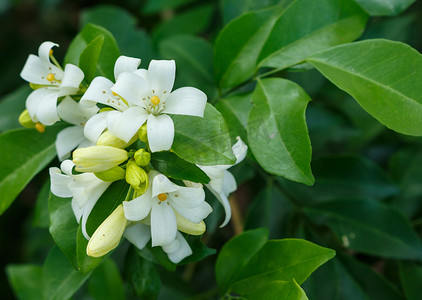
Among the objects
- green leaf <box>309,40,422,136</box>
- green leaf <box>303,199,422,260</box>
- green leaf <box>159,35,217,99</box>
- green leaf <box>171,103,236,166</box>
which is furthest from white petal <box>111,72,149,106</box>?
green leaf <box>303,199,422,260</box>

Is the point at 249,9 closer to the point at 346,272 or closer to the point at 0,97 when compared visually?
the point at 346,272

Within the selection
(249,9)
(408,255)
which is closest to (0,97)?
(249,9)

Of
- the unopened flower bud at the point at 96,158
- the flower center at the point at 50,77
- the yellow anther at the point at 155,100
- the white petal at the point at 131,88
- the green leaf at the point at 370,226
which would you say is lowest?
the green leaf at the point at 370,226

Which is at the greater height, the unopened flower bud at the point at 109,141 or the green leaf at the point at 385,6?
the green leaf at the point at 385,6

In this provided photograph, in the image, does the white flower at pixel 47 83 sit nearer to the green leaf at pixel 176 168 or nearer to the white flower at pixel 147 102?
the white flower at pixel 147 102

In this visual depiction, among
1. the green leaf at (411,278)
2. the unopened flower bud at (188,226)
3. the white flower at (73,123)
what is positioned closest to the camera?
the unopened flower bud at (188,226)

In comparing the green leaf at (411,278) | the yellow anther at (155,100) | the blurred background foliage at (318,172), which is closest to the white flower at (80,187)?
the yellow anther at (155,100)

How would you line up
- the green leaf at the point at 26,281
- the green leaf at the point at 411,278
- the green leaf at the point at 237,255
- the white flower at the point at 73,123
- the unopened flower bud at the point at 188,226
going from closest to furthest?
the unopened flower bud at the point at 188,226 → the white flower at the point at 73,123 → the green leaf at the point at 237,255 → the green leaf at the point at 411,278 → the green leaf at the point at 26,281

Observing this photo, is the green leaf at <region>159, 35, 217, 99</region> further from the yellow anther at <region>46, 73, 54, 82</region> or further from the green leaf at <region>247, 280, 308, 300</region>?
the green leaf at <region>247, 280, 308, 300</region>
